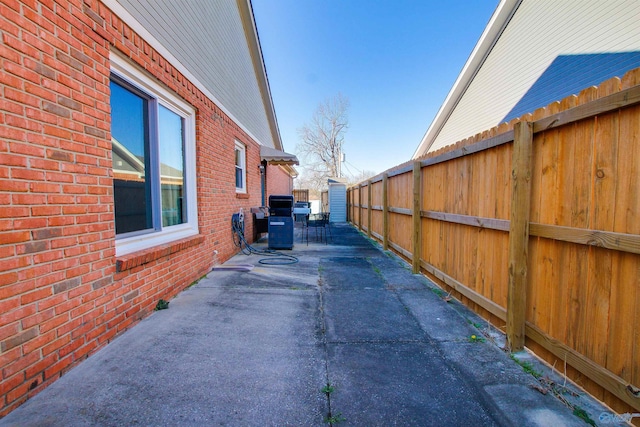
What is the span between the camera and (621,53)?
564 centimetres

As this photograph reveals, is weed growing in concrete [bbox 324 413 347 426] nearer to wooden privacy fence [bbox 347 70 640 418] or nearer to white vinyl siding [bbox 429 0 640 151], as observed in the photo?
wooden privacy fence [bbox 347 70 640 418]

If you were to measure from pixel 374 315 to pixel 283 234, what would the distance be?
406 cm

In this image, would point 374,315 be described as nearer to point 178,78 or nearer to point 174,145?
point 174,145

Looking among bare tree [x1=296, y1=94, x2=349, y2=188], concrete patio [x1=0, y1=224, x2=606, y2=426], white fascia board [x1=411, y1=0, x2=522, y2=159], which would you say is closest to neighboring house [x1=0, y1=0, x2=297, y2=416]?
concrete patio [x1=0, y1=224, x2=606, y2=426]

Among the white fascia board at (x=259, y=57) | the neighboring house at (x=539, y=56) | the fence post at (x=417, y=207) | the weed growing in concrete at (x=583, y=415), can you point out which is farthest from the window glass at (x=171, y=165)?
the neighboring house at (x=539, y=56)

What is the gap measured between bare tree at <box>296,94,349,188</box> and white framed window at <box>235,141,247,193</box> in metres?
21.3

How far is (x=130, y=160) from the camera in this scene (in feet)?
10.2

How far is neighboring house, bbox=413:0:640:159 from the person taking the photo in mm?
5711

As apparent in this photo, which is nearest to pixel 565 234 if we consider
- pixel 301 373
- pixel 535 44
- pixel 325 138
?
pixel 301 373

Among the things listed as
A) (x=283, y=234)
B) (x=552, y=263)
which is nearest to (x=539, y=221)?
(x=552, y=263)

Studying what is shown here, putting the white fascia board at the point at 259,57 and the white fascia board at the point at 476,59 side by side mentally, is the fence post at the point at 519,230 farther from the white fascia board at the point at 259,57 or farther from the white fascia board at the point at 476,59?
the white fascia board at the point at 476,59

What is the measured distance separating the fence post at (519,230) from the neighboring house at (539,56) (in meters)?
5.70

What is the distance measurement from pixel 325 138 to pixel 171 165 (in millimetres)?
26131

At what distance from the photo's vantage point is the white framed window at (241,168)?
7.02m
